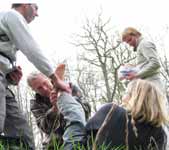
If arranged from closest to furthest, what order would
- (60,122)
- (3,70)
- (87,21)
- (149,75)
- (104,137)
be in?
(104,137)
(3,70)
(60,122)
(149,75)
(87,21)

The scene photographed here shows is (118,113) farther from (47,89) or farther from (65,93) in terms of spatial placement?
(47,89)

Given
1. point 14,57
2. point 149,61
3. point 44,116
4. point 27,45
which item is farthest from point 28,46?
point 149,61

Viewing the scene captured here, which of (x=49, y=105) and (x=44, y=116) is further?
(x=49, y=105)

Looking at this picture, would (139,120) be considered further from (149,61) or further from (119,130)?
(149,61)

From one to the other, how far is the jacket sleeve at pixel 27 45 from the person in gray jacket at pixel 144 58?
1814mm

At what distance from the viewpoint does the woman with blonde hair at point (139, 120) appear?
286cm

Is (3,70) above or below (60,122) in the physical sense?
above

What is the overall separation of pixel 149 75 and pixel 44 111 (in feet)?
5.11

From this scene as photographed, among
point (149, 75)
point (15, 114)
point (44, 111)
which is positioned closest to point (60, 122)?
point (44, 111)

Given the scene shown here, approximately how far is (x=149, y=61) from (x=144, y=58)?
5.2 inches

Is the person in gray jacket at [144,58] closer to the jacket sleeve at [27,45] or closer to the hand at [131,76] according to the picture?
the hand at [131,76]

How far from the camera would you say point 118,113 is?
288 cm

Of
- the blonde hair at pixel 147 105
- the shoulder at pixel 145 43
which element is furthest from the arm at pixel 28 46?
the shoulder at pixel 145 43

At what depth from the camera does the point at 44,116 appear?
12.0 feet
